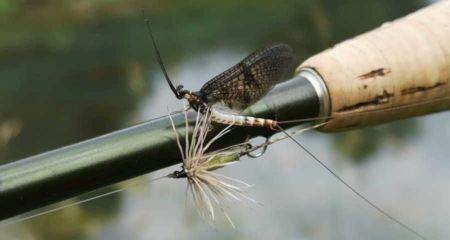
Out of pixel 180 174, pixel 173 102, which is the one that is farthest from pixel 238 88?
pixel 173 102

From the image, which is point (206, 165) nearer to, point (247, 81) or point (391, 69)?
point (247, 81)

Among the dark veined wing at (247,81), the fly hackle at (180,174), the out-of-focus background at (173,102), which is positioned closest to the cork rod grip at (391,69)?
the dark veined wing at (247,81)

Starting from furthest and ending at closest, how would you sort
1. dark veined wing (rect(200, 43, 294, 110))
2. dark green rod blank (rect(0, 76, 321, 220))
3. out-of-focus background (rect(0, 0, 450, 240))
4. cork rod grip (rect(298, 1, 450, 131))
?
out-of-focus background (rect(0, 0, 450, 240)) → cork rod grip (rect(298, 1, 450, 131)) → dark veined wing (rect(200, 43, 294, 110)) → dark green rod blank (rect(0, 76, 321, 220))

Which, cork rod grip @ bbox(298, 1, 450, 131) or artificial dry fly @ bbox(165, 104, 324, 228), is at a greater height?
cork rod grip @ bbox(298, 1, 450, 131)

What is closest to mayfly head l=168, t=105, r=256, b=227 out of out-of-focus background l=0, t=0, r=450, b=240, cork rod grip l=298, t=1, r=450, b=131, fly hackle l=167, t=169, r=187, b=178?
fly hackle l=167, t=169, r=187, b=178

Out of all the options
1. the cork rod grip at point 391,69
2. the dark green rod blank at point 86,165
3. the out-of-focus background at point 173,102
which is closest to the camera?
the dark green rod blank at point 86,165

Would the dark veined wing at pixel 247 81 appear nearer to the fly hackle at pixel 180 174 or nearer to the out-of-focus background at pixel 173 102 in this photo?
the fly hackle at pixel 180 174

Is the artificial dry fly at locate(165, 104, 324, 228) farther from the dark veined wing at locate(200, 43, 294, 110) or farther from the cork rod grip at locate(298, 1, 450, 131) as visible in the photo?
the cork rod grip at locate(298, 1, 450, 131)

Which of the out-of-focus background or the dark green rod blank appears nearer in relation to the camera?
the dark green rod blank
